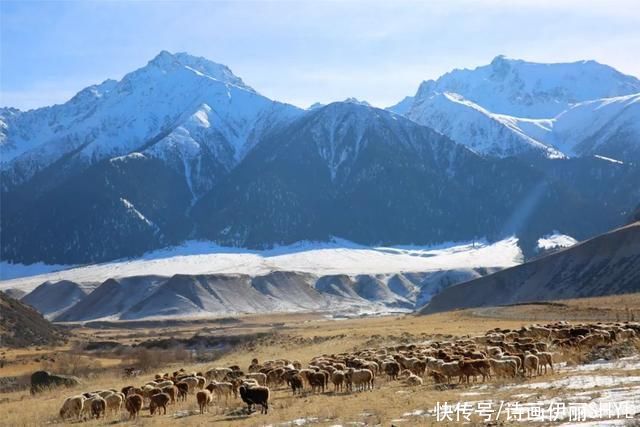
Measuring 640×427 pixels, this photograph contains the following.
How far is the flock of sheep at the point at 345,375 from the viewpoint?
31.5 metres

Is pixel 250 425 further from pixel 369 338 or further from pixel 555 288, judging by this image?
pixel 555 288

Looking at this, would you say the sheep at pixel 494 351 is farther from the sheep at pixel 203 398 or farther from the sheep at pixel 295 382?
the sheep at pixel 203 398

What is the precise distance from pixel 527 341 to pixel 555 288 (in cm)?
10233

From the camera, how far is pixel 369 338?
2534 inches

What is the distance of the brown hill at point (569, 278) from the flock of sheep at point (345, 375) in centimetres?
8421

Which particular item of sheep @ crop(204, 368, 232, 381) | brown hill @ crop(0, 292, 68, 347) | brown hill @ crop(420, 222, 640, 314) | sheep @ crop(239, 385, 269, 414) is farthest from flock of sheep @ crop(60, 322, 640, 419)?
brown hill @ crop(420, 222, 640, 314)

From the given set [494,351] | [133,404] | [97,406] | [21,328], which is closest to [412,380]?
[494,351]

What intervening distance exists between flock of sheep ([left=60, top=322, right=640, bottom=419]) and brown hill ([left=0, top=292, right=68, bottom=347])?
230ft

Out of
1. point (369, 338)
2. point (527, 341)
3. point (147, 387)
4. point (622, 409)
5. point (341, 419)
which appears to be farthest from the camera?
point (369, 338)

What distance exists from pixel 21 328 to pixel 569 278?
8661 cm

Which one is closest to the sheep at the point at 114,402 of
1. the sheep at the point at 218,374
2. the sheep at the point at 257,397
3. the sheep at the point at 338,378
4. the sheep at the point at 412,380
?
the sheep at the point at 257,397

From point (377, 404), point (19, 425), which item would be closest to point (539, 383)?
point (377, 404)

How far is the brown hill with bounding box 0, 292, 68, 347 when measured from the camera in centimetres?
10294

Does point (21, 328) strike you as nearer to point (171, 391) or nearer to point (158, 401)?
point (171, 391)
